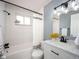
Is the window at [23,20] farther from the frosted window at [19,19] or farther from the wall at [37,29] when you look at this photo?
the wall at [37,29]

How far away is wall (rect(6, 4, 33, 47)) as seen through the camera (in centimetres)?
218

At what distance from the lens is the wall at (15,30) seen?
2.18 metres

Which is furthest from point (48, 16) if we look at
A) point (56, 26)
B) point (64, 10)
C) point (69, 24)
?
point (69, 24)

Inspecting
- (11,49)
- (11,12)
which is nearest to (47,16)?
(11,12)

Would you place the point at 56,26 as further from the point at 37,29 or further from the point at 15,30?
the point at 15,30

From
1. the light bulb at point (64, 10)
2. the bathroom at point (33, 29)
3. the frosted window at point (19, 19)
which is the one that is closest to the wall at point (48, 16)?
the bathroom at point (33, 29)

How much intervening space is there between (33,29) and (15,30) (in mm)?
872

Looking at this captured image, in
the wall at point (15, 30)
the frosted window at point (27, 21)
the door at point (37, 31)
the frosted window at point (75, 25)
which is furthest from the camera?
the door at point (37, 31)

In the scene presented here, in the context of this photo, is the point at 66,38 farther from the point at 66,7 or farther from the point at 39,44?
the point at 39,44

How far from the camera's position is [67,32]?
1928mm

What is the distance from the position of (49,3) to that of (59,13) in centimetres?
70

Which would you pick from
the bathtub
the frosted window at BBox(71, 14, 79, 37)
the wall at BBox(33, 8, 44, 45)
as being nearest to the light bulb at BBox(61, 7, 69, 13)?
the frosted window at BBox(71, 14, 79, 37)

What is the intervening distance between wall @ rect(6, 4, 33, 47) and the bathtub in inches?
5.1

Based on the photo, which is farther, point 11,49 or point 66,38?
point 11,49
